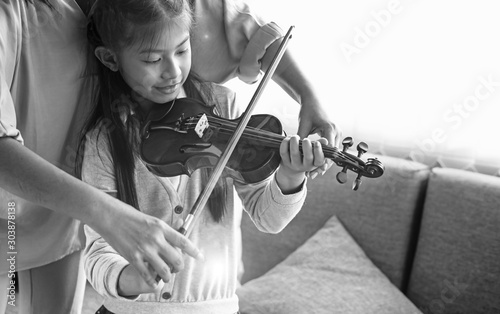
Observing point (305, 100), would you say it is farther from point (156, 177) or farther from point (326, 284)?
point (326, 284)

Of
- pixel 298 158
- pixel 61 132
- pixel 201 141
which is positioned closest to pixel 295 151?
pixel 298 158

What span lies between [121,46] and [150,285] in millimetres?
225

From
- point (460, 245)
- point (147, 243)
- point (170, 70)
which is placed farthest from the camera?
point (460, 245)

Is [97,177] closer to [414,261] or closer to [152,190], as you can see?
[152,190]

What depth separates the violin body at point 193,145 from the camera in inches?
21.7

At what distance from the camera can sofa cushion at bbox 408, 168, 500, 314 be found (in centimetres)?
110

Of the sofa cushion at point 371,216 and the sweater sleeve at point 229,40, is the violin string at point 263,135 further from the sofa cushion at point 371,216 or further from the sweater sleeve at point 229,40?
the sofa cushion at point 371,216

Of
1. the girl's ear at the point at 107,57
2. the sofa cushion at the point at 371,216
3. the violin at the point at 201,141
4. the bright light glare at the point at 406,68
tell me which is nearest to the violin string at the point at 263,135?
the violin at the point at 201,141

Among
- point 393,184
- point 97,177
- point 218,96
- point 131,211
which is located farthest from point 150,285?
point 393,184

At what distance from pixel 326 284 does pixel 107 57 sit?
0.79 metres

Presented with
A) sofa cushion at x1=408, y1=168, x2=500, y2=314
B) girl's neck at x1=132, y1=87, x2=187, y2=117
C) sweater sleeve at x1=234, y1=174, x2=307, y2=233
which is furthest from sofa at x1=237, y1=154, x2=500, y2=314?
girl's neck at x1=132, y1=87, x2=187, y2=117

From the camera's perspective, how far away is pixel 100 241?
511 mm

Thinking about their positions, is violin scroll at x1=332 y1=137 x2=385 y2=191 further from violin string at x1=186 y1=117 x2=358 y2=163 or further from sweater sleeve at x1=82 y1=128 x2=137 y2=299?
sweater sleeve at x1=82 y1=128 x2=137 y2=299

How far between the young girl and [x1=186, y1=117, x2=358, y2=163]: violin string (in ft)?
0.05
